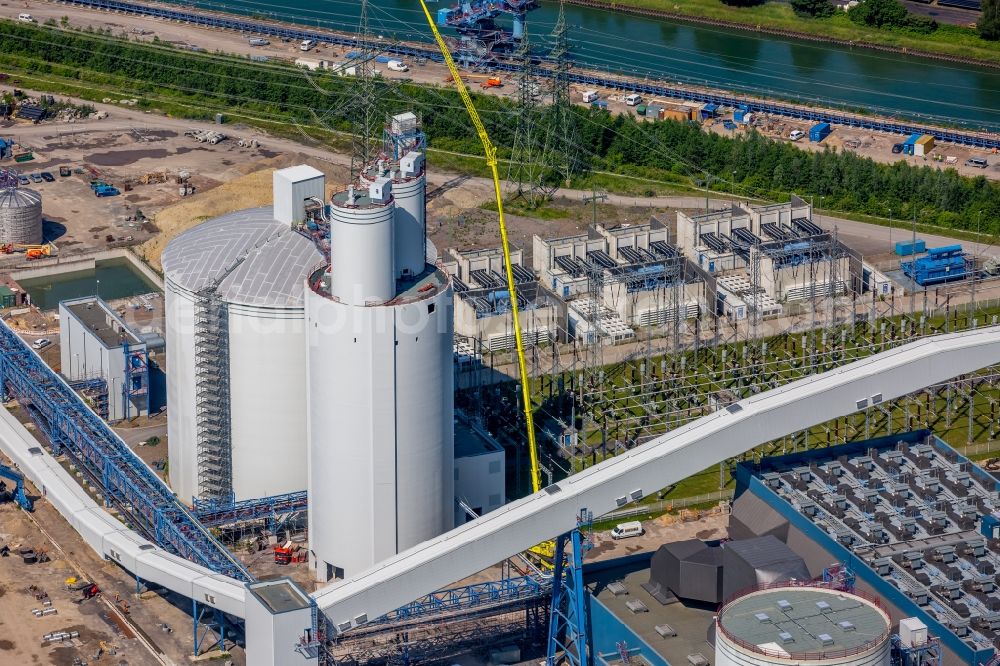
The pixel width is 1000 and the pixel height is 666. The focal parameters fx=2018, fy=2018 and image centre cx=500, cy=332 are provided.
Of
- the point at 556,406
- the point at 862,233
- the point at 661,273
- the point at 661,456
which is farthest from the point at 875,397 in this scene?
the point at 862,233

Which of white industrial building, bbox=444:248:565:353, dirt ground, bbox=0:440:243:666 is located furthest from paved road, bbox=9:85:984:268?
dirt ground, bbox=0:440:243:666

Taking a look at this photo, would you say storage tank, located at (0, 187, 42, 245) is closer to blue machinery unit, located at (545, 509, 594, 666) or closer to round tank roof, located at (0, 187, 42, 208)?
round tank roof, located at (0, 187, 42, 208)

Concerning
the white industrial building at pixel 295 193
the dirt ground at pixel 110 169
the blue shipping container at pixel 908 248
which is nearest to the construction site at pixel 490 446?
the white industrial building at pixel 295 193

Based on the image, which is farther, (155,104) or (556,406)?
(155,104)

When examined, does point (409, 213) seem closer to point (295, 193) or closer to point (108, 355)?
point (295, 193)

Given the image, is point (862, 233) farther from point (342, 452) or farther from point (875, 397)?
point (342, 452)

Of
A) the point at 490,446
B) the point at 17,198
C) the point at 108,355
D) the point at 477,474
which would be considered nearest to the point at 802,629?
the point at 477,474
